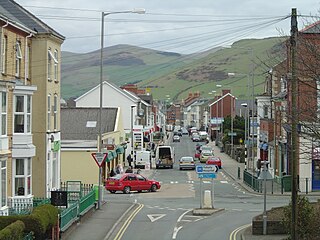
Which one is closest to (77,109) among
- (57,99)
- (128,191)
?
(128,191)

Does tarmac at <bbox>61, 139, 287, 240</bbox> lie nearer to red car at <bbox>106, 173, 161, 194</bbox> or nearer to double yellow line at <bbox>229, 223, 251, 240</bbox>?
double yellow line at <bbox>229, 223, 251, 240</bbox>

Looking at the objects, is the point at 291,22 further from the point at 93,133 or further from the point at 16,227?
the point at 93,133

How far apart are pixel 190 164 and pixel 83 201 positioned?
42781 millimetres

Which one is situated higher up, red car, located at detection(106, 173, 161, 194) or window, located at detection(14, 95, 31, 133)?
window, located at detection(14, 95, 31, 133)

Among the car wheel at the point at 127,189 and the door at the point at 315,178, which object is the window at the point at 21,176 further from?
the door at the point at 315,178

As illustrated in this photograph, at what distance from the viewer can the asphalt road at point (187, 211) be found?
97.8 feet

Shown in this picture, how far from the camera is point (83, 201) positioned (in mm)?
32562

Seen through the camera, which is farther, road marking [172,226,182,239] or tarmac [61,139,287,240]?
road marking [172,226,182,239]

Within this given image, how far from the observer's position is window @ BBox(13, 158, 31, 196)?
107 feet

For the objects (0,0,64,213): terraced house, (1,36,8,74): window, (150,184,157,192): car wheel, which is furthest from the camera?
(150,184,157,192): car wheel

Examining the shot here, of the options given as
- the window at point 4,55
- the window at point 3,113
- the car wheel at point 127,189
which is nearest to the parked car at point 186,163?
the car wheel at point 127,189

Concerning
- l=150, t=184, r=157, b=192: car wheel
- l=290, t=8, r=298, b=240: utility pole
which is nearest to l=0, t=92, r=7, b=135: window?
l=290, t=8, r=298, b=240: utility pole

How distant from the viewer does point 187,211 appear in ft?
124

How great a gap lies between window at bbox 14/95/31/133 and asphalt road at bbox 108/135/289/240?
656cm
